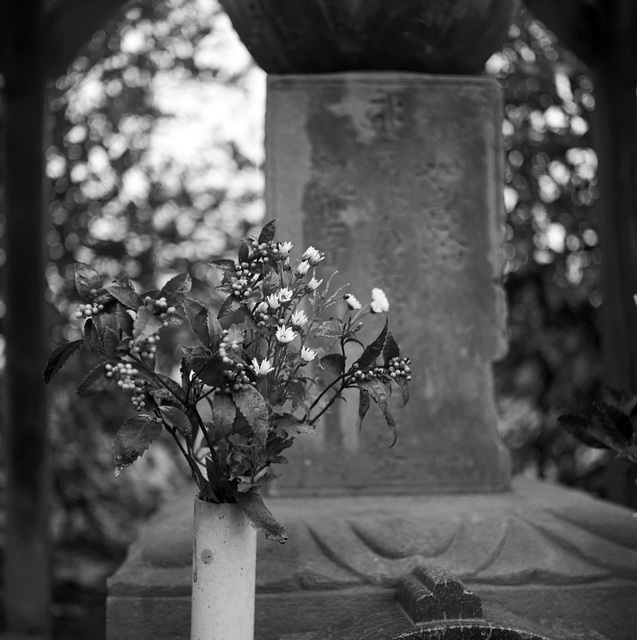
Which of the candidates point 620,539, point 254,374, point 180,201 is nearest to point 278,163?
point 254,374

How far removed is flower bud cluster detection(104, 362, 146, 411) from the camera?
4.73 ft

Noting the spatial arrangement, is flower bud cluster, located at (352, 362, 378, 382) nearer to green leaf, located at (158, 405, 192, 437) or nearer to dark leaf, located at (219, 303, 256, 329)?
dark leaf, located at (219, 303, 256, 329)

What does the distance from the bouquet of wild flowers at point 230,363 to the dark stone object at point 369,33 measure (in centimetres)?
87

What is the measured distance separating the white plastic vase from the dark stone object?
4.14 feet

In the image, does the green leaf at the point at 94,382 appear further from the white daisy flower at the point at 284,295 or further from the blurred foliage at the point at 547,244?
the blurred foliage at the point at 547,244

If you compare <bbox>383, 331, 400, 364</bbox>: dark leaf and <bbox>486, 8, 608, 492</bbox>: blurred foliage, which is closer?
<bbox>383, 331, 400, 364</bbox>: dark leaf

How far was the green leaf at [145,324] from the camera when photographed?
1427 millimetres

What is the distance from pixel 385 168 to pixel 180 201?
239 cm

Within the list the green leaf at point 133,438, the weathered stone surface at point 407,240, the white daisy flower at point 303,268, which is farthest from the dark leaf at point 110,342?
the weathered stone surface at point 407,240

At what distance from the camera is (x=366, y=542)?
2115 mm

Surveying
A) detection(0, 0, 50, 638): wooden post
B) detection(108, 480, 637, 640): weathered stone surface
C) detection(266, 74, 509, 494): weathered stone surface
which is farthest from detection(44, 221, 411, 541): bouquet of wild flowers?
detection(0, 0, 50, 638): wooden post

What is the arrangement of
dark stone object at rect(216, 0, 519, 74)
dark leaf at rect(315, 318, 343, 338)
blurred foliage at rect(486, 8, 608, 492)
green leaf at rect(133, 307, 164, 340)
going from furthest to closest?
1. blurred foliage at rect(486, 8, 608, 492)
2. dark stone object at rect(216, 0, 519, 74)
3. dark leaf at rect(315, 318, 343, 338)
4. green leaf at rect(133, 307, 164, 340)

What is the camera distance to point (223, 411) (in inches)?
59.2

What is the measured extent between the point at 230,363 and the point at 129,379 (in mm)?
162
